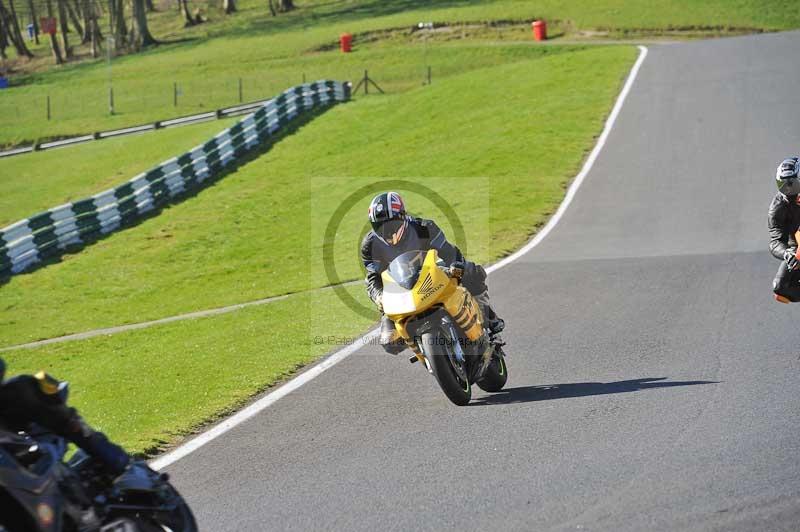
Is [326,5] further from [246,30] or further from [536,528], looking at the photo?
[536,528]

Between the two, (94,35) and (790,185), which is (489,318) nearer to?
(790,185)

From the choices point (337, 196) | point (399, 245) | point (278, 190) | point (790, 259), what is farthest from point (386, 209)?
point (278, 190)

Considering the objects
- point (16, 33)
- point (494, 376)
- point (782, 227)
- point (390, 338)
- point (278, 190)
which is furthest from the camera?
point (16, 33)

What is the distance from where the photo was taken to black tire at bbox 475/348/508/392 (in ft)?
31.9

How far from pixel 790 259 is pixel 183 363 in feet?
23.5

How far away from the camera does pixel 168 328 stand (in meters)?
17.4

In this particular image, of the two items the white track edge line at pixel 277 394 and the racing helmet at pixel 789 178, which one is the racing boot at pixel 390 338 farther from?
the racing helmet at pixel 789 178

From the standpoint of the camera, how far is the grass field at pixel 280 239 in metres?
12.3

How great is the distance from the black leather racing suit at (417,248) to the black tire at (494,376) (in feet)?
1.43

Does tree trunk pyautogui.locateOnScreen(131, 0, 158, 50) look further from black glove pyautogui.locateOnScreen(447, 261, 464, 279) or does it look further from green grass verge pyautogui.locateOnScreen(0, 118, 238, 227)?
black glove pyautogui.locateOnScreen(447, 261, 464, 279)

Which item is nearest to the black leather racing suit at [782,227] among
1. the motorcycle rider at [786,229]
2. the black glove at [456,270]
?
the motorcycle rider at [786,229]

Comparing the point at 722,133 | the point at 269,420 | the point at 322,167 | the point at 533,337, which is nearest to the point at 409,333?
the point at 269,420

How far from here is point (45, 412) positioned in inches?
207

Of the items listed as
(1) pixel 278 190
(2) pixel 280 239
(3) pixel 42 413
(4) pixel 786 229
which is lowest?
(1) pixel 278 190
